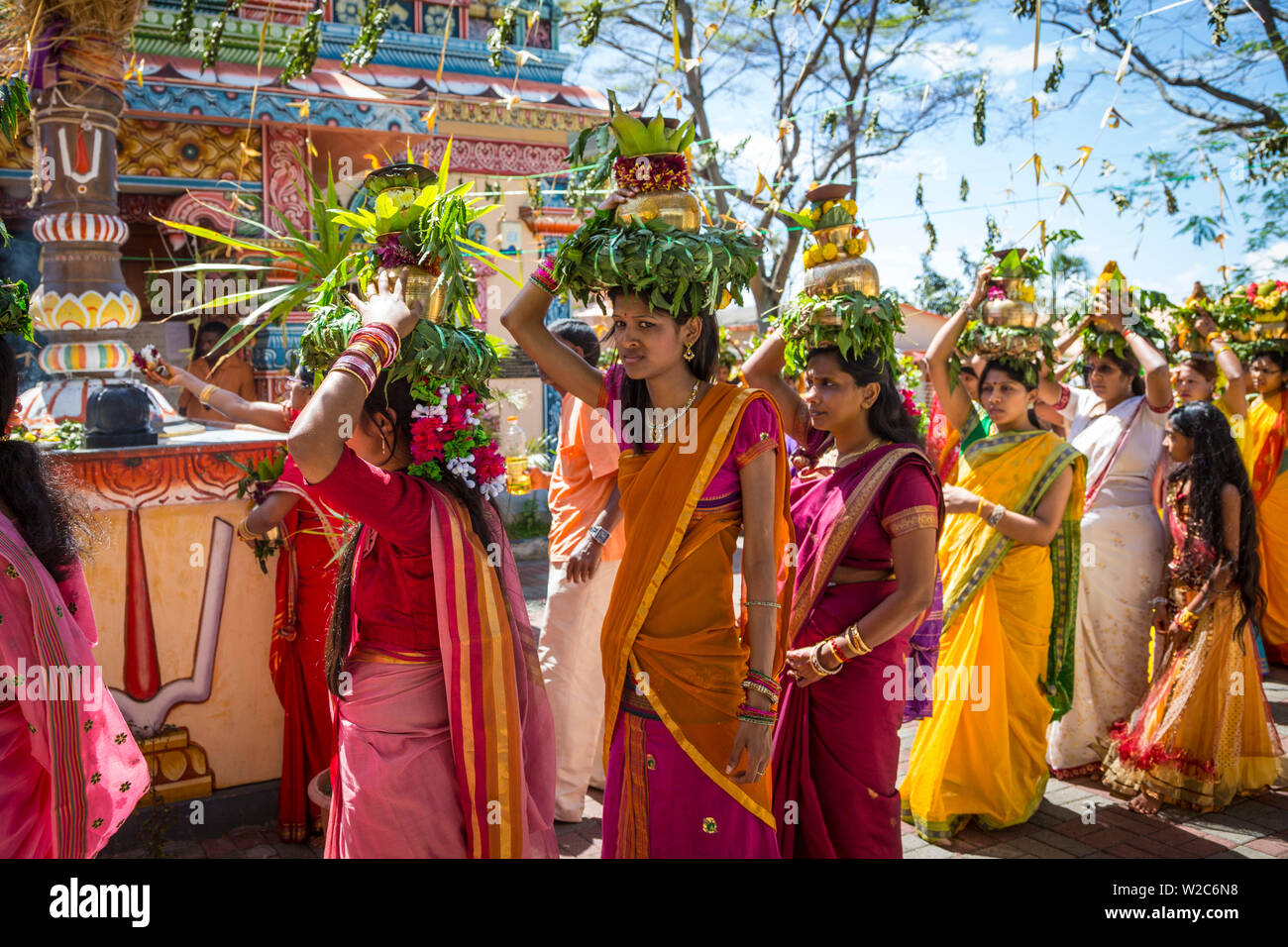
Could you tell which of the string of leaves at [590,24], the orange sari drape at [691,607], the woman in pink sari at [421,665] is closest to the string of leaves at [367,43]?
the string of leaves at [590,24]

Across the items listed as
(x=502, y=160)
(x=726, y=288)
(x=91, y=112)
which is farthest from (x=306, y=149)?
(x=726, y=288)

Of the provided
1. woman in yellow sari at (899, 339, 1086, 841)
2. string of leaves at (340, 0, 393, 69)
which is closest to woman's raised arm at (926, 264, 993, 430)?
woman in yellow sari at (899, 339, 1086, 841)

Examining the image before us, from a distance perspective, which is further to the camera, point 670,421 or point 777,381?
point 777,381

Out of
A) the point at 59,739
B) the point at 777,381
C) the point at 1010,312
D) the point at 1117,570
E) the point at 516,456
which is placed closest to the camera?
the point at 59,739

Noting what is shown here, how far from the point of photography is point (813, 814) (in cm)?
312

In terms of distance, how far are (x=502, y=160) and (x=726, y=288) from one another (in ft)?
27.6

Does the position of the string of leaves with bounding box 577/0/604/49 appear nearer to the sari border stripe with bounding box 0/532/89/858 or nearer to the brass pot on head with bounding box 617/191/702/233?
the brass pot on head with bounding box 617/191/702/233

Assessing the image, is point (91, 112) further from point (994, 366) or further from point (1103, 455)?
point (1103, 455)

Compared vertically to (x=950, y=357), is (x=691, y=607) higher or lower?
lower

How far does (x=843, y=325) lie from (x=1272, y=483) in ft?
17.8

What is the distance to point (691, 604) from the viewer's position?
2736 millimetres

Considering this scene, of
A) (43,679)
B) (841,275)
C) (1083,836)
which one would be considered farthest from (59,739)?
(1083,836)

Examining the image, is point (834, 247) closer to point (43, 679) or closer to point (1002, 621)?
point (1002, 621)

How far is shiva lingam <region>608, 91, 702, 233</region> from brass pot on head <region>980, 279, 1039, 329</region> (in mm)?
2268
